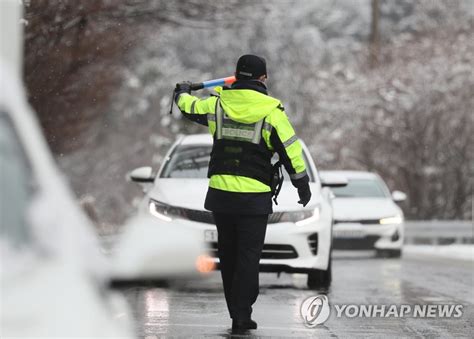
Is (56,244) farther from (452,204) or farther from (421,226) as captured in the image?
(452,204)

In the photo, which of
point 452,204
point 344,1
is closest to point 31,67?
point 452,204

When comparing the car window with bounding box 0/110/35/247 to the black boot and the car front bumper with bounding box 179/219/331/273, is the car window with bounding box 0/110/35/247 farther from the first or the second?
the car front bumper with bounding box 179/219/331/273

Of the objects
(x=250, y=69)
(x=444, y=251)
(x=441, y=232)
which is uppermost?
(x=250, y=69)

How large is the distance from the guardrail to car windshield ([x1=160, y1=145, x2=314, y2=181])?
11712mm

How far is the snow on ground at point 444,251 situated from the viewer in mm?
20500

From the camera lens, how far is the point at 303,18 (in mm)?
60031

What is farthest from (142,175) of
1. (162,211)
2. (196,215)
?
(196,215)

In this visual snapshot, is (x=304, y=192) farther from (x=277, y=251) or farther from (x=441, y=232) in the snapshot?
(x=441, y=232)

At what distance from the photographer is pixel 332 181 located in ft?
41.9

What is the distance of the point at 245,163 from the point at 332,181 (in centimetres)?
468

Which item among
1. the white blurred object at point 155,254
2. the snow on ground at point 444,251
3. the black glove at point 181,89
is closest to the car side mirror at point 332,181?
the black glove at point 181,89

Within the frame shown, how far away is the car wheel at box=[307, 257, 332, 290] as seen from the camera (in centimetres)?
1208

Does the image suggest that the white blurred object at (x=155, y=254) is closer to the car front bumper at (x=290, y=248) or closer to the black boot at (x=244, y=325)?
the black boot at (x=244, y=325)

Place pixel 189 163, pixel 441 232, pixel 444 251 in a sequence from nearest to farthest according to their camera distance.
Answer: pixel 189 163
pixel 444 251
pixel 441 232
